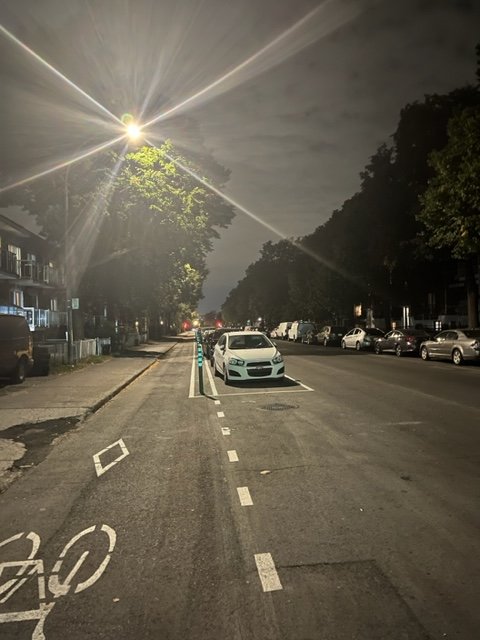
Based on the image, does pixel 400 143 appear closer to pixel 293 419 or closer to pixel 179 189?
pixel 179 189

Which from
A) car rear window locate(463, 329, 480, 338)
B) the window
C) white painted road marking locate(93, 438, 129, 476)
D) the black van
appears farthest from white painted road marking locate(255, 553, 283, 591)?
the window

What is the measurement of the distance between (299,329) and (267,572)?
47.0m

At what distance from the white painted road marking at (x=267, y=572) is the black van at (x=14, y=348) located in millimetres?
12613

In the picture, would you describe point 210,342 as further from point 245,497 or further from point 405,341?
point 245,497

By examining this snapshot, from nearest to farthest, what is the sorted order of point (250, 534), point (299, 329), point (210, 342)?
point (250, 534), point (210, 342), point (299, 329)

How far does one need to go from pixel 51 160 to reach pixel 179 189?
6794mm

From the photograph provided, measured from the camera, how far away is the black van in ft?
48.6

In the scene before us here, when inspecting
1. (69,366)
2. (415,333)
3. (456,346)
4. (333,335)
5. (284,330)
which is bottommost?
(69,366)

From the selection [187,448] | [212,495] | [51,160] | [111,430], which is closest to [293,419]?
[187,448]

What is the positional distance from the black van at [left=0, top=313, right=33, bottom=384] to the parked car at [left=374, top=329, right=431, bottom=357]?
58.2 ft

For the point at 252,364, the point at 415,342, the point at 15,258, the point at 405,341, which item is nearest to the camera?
the point at 252,364

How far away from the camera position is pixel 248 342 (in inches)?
643

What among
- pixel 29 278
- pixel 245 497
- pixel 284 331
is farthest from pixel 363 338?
pixel 245 497

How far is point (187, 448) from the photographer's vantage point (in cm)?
754
